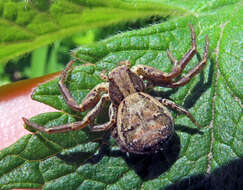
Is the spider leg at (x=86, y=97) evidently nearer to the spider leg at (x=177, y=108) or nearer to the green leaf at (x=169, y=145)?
the green leaf at (x=169, y=145)

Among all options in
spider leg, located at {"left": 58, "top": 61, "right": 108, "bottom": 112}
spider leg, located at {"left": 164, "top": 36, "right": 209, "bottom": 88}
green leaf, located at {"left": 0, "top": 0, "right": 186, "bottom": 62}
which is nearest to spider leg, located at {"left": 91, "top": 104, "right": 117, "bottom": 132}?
spider leg, located at {"left": 58, "top": 61, "right": 108, "bottom": 112}

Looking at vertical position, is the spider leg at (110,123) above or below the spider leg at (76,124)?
below

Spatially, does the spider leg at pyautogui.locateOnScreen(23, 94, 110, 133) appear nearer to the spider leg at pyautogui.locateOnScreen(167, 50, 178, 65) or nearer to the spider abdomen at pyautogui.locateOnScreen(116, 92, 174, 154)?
the spider abdomen at pyautogui.locateOnScreen(116, 92, 174, 154)

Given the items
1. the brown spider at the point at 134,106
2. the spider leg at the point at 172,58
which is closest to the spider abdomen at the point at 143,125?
the brown spider at the point at 134,106

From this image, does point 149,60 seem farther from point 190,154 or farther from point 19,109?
point 19,109

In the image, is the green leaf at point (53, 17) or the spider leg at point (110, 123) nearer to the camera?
the green leaf at point (53, 17)
